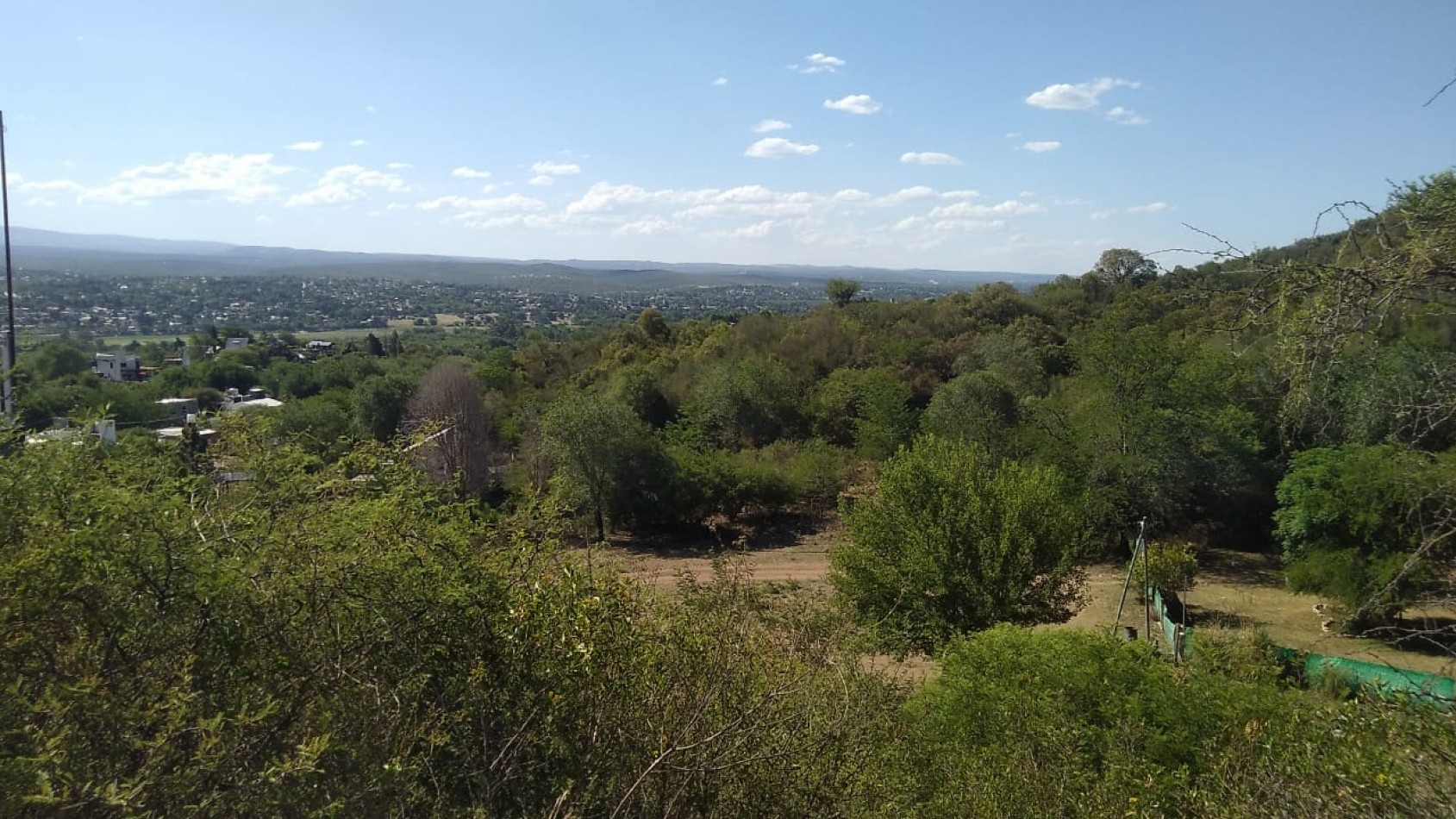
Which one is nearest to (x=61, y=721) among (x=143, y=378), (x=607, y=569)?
(x=607, y=569)

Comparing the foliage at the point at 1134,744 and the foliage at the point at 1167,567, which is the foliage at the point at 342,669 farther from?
the foliage at the point at 1167,567

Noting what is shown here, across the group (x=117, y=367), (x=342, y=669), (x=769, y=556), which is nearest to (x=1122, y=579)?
(x=769, y=556)

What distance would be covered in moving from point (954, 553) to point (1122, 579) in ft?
29.4

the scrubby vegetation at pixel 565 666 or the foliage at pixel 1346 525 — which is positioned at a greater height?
the scrubby vegetation at pixel 565 666

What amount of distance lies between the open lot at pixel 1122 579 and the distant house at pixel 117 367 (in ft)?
78.5

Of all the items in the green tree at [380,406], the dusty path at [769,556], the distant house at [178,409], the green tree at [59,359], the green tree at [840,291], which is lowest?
the dusty path at [769,556]

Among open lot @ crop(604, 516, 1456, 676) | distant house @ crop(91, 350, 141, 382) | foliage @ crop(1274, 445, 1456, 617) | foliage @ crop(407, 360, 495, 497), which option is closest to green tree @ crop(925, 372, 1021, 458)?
open lot @ crop(604, 516, 1456, 676)

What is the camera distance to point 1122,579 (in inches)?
→ 682

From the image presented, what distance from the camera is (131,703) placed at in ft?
8.58

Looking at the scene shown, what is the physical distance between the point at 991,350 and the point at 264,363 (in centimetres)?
3480

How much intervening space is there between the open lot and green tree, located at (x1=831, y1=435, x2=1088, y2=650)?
3.79ft

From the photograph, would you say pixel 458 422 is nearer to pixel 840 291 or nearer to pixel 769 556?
pixel 769 556

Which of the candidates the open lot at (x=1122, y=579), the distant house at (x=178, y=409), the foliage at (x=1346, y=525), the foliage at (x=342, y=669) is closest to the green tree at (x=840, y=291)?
the open lot at (x=1122, y=579)

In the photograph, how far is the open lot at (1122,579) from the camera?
44.4 ft
